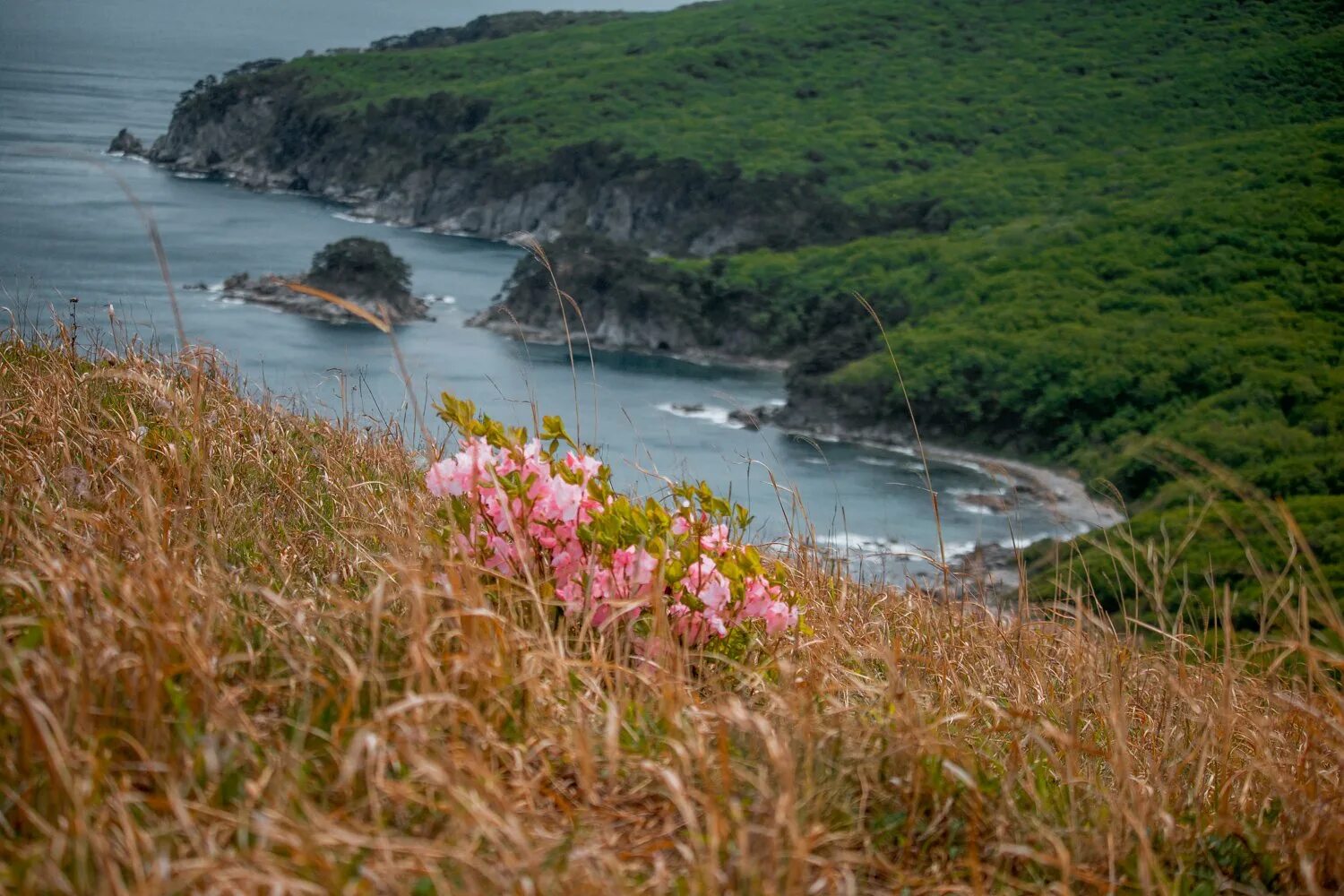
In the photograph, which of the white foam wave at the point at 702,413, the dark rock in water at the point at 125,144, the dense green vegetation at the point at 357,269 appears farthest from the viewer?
the dense green vegetation at the point at 357,269

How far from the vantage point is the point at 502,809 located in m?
1.92

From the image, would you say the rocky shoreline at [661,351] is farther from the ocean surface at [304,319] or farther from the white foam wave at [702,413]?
the white foam wave at [702,413]

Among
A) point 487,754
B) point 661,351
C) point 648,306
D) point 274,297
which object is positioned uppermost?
point 487,754

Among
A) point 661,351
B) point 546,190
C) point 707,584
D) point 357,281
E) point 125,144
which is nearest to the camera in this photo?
point 707,584

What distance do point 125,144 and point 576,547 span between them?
43727mm

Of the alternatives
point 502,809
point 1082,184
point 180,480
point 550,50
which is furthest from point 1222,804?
point 550,50

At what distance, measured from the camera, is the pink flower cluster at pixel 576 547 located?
284 centimetres

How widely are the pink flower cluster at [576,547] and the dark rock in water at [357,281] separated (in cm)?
4401

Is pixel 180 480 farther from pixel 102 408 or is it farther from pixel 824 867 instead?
pixel 824 867

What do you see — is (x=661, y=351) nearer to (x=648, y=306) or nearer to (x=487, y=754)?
(x=648, y=306)

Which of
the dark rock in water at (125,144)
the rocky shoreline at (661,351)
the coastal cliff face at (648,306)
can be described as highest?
the dark rock in water at (125,144)

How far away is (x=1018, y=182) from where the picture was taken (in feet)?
295

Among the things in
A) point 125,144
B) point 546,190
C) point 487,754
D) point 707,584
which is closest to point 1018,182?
point 546,190

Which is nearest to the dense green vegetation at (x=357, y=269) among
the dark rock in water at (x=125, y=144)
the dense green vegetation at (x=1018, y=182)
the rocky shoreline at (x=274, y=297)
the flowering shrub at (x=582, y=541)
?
the rocky shoreline at (x=274, y=297)
